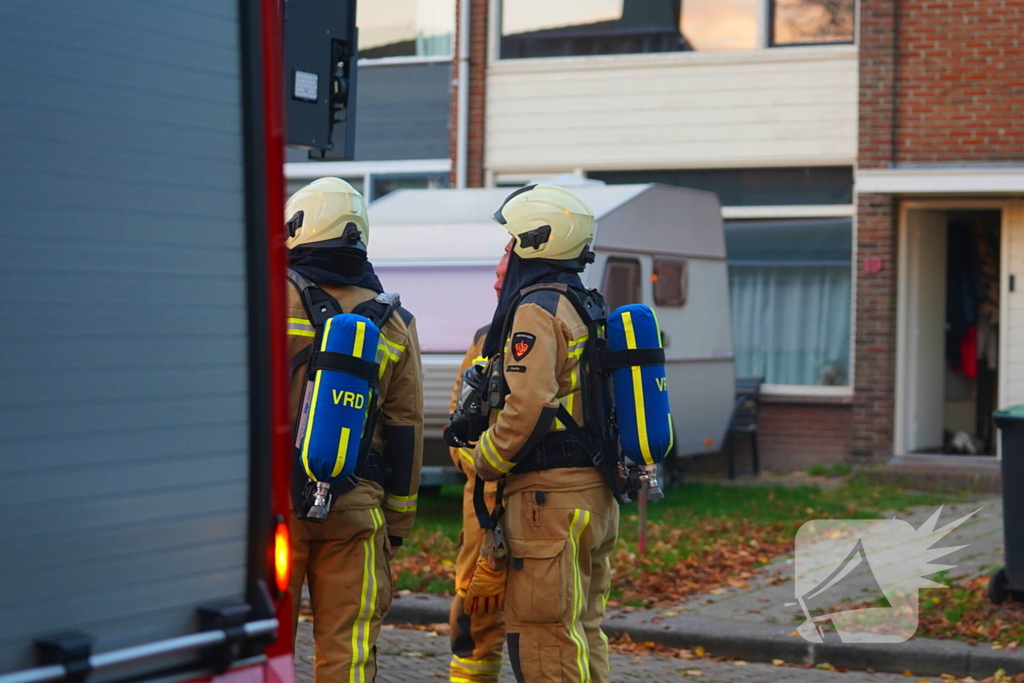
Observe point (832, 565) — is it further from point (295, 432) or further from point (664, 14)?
point (664, 14)

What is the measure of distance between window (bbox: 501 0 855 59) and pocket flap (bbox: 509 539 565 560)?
1117 centimetres

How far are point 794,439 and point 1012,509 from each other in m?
7.09

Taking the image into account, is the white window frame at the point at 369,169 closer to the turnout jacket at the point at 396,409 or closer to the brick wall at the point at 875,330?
the brick wall at the point at 875,330

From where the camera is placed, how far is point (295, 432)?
179 inches

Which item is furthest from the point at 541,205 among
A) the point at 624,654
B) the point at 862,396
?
the point at 862,396

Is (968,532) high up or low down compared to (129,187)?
down

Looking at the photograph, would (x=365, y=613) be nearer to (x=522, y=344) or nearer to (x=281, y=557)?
(x=522, y=344)

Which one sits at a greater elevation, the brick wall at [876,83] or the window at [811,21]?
the window at [811,21]

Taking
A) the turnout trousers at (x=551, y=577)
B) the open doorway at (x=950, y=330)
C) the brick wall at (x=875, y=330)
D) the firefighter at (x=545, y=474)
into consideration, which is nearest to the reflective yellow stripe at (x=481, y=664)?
the firefighter at (x=545, y=474)

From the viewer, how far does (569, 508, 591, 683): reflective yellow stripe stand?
430 cm

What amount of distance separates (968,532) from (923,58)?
5638 mm

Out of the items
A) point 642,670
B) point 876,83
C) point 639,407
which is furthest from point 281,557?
point 876,83

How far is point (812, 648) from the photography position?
6.71 meters

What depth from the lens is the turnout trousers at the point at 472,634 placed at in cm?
508
